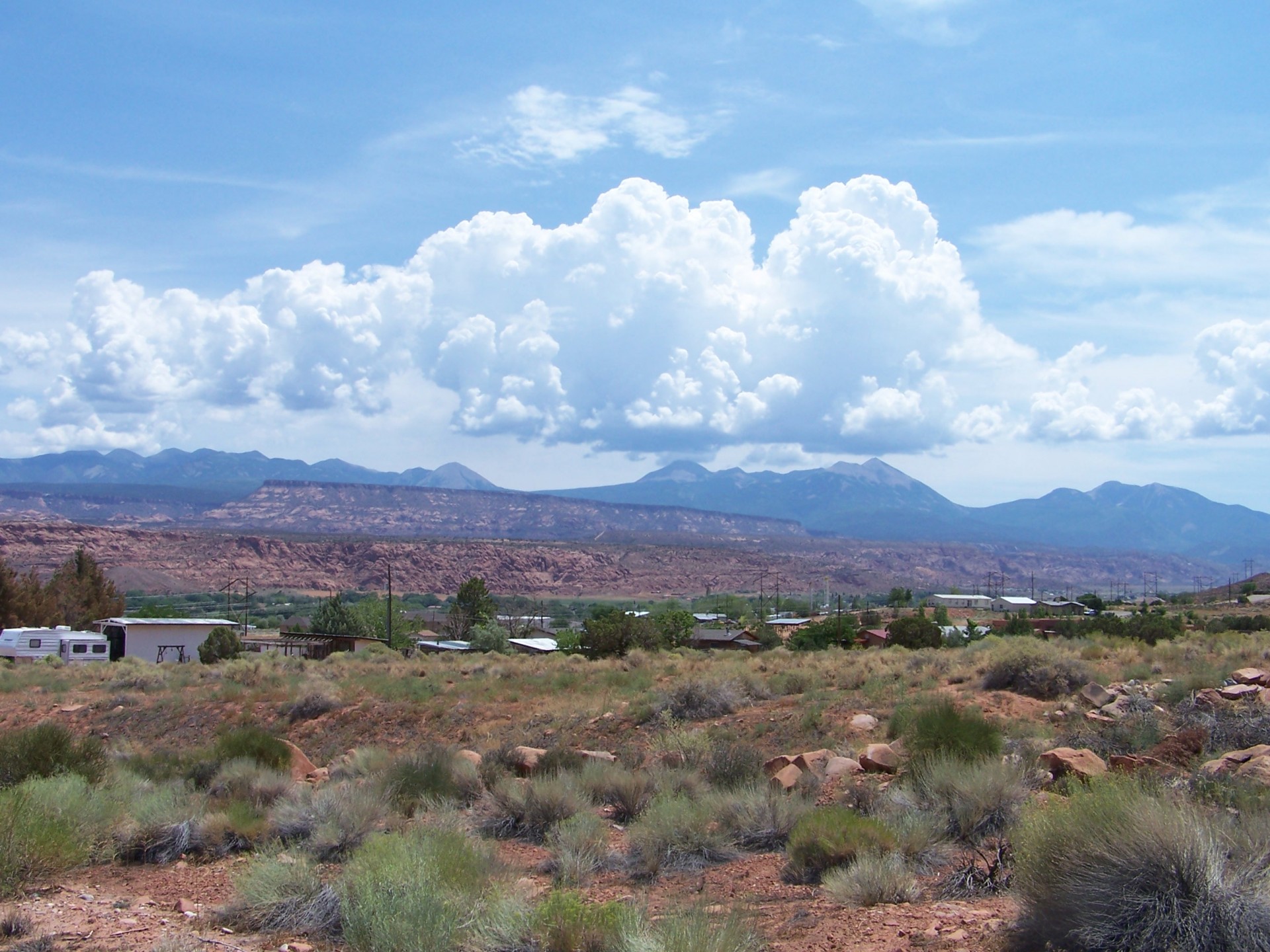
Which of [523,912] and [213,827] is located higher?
[523,912]

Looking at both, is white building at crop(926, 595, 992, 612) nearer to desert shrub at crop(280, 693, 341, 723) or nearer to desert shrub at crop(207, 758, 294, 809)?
desert shrub at crop(280, 693, 341, 723)

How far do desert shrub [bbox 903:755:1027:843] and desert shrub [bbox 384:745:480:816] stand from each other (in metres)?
6.85

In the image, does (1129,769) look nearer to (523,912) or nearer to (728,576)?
(523,912)

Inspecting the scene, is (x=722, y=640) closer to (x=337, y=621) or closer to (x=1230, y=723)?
(x=337, y=621)

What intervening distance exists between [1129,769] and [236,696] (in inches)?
1107

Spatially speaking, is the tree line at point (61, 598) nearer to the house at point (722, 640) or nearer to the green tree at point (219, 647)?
the green tree at point (219, 647)

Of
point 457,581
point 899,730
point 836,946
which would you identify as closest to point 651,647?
point 899,730

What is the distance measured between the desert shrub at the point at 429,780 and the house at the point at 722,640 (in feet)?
154

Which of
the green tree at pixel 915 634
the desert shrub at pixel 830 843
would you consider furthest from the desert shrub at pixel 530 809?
the green tree at pixel 915 634

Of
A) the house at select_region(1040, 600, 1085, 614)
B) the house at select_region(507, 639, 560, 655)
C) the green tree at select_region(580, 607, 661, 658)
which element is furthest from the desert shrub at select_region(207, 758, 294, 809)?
the house at select_region(1040, 600, 1085, 614)

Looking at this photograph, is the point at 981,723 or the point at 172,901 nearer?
the point at 172,901

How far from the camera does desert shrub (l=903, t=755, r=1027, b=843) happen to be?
11.3 metres

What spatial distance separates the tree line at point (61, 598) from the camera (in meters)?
69.1

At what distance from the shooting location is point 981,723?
50.4 ft
